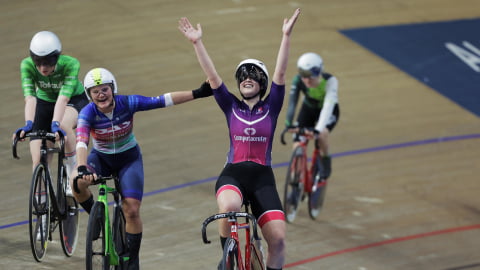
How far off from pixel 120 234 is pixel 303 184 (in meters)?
Answer: 2.62

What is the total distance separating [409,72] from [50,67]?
6.11 m

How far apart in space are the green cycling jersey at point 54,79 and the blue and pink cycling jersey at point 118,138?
81cm

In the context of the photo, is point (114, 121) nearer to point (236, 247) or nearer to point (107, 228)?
point (107, 228)

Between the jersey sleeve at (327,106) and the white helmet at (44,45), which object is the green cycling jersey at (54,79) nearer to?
the white helmet at (44,45)

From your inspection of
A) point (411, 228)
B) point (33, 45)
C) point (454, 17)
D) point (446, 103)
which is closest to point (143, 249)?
point (33, 45)

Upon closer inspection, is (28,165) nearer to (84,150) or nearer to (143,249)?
(143,249)

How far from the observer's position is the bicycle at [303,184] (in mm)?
8031

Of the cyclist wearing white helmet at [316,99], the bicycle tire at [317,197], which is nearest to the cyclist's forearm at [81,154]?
the cyclist wearing white helmet at [316,99]

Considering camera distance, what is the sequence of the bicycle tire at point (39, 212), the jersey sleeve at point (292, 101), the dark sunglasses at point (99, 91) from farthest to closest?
the jersey sleeve at point (292, 101) → the bicycle tire at point (39, 212) → the dark sunglasses at point (99, 91)

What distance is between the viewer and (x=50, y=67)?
6641 mm

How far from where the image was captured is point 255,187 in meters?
5.70

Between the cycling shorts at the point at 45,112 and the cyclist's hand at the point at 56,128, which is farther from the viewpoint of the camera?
the cycling shorts at the point at 45,112

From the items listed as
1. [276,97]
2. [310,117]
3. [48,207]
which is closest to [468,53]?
[310,117]

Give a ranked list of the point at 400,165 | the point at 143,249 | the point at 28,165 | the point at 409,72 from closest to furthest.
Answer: the point at 143,249
the point at 28,165
the point at 400,165
the point at 409,72
